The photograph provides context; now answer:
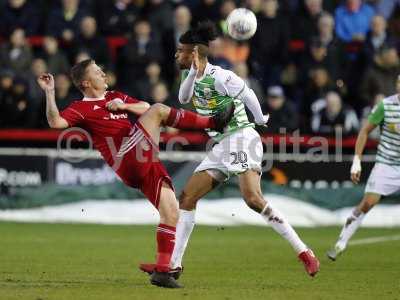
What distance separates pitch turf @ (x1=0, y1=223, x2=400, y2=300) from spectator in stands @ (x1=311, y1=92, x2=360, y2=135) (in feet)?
6.11

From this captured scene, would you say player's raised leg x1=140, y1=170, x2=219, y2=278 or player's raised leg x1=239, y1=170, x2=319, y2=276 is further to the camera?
player's raised leg x1=140, y1=170, x2=219, y2=278

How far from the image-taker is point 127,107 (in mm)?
10219

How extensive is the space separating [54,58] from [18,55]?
2.26 ft

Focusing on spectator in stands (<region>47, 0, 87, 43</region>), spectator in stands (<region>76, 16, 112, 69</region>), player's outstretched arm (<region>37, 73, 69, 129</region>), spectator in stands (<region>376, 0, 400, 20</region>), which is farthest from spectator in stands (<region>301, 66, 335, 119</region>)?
player's outstretched arm (<region>37, 73, 69, 129</region>)

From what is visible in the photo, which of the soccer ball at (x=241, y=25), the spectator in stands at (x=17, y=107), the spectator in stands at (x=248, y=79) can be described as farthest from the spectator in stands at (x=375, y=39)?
the soccer ball at (x=241, y=25)

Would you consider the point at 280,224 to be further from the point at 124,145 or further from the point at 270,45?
the point at 270,45

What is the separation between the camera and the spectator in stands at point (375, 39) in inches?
759

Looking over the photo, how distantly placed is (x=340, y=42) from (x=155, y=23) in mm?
3412

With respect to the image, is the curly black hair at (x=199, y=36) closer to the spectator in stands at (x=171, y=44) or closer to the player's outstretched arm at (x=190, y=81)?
the player's outstretched arm at (x=190, y=81)

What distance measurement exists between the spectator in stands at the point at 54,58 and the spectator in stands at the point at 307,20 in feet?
14.0

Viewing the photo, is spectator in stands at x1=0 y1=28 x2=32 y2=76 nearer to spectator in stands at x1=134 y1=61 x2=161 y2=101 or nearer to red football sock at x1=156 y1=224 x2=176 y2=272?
spectator in stands at x1=134 y1=61 x2=161 y2=101

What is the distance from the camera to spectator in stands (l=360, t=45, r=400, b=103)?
61.9ft

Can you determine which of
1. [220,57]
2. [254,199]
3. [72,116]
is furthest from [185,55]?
[220,57]

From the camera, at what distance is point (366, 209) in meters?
13.5
